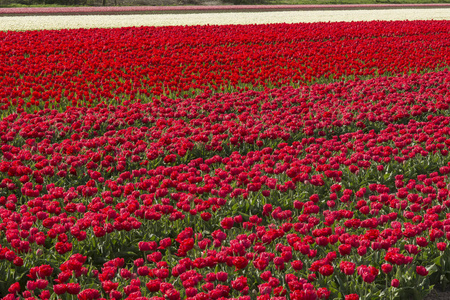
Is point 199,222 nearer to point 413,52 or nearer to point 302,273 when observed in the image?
point 302,273

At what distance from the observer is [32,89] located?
1014 cm

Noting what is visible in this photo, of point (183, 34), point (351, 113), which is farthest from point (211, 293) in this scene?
point (183, 34)

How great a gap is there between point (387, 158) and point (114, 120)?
403 cm

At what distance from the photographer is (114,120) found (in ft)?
25.0

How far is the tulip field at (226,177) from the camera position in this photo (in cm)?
356

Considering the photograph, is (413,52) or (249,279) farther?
(413,52)

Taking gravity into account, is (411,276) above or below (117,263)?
below

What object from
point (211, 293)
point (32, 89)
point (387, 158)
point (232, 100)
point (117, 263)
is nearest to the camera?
point (211, 293)

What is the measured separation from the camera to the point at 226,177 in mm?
5188

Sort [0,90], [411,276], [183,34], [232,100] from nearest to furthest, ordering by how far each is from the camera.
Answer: [411,276], [232,100], [0,90], [183,34]

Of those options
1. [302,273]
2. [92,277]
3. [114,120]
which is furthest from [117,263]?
[114,120]

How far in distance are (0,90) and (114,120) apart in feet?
10.2

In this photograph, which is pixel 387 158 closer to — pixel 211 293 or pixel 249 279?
pixel 249 279

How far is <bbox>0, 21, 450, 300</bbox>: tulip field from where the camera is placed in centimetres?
356
